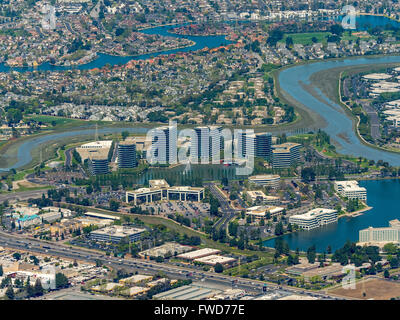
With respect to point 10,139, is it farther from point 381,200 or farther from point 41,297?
point 41,297

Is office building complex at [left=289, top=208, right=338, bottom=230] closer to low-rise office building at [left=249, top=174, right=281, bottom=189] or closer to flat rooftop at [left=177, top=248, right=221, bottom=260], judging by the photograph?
flat rooftop at [left=177, top=248, right=221, bottom=260]

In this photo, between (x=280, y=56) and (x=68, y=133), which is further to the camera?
(x=280, y=56)

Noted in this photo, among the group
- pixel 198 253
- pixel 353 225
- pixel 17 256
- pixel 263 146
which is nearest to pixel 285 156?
pixel 263 146

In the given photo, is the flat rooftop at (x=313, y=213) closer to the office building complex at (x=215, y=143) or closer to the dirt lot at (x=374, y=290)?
the dirt lot at (x=374, y=290)

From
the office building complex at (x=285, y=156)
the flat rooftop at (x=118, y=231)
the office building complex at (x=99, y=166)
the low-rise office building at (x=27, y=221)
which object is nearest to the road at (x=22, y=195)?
the office building complex at (x=99, y=166)

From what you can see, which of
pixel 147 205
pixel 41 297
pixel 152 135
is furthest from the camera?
pixel 152 135

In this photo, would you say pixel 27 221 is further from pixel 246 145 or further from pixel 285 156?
pixel 246 145

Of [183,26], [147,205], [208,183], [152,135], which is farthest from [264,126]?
[183,26]
